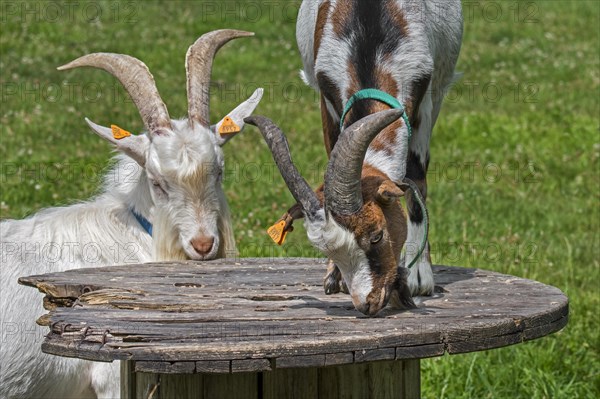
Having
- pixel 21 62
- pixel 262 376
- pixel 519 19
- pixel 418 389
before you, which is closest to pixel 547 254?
pixel 418 389

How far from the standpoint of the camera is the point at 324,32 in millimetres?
4781

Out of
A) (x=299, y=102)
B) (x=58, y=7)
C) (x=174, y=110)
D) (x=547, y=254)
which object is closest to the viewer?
(x=547, y=254)

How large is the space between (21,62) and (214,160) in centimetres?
829

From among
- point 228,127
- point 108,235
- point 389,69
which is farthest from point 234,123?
point 389,69

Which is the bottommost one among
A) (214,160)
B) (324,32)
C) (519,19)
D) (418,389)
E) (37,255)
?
(418,389)

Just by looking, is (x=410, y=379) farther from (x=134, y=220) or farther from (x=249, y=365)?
(x=134, y=220)

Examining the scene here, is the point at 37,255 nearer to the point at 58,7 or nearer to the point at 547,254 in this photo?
the point at 547,254

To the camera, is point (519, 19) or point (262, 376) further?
point (519, 19)

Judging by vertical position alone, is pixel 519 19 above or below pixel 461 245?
above

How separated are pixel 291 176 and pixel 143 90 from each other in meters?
1.99

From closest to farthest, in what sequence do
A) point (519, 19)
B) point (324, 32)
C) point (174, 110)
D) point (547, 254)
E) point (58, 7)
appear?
point (324, 32) < point (547, 254) < point (174, 110) < point (58, 7) < point (519, 19)

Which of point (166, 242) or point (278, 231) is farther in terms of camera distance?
point (166, 242)

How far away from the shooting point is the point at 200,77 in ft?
19.1

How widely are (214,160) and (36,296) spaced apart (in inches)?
44.3
